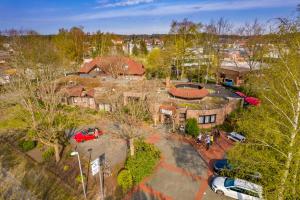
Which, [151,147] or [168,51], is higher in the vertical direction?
[168,51]

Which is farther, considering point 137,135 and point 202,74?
point 202,74

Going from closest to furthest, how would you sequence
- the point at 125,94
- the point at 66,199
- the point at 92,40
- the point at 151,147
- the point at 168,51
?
the point at 66,199, the point at 151,147, the point at 125,94, the point at 168,51, the point at 92,40

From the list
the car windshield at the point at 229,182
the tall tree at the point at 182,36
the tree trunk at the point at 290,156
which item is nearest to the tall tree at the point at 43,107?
the car windshield at the point at 229,182

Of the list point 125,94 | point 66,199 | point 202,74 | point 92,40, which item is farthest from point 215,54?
point 92,40

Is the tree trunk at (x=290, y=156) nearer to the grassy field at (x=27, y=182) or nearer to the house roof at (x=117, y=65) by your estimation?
the grassy field at (x=27, y=182)

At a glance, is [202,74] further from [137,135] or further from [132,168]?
[132,168]
